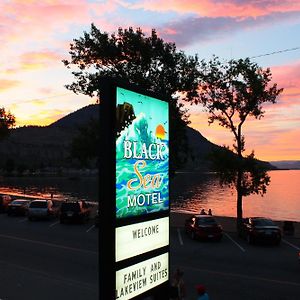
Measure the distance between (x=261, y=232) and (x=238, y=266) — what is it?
6.15 metres

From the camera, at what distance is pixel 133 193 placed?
784 cm

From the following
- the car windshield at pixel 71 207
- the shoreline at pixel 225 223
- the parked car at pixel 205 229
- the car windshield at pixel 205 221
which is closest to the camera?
the parked car at pixel 205 229

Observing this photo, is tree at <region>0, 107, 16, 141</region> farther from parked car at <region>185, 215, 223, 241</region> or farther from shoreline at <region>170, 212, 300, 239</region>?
parked car at <region>185, 215, 223, 241</region>

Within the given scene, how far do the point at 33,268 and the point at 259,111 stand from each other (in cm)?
1928

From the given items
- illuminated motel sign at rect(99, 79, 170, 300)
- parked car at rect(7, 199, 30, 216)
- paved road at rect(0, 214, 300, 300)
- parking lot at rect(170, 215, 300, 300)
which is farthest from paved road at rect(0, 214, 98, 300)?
illuminated motel sign at rect(99, 79, 170, 300)

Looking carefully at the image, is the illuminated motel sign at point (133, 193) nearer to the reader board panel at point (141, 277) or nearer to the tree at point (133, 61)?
the reader board panel at point (141, 277)

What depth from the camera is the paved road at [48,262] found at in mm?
16609

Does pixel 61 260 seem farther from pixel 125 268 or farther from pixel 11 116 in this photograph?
pixel 11 116

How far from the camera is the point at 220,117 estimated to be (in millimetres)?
33438

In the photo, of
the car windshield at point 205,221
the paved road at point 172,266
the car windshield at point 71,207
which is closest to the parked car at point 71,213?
the car windshield at point 71,207

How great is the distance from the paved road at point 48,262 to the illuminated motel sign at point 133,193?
7988 mm

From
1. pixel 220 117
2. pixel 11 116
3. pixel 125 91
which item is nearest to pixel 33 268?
pixel 125 91

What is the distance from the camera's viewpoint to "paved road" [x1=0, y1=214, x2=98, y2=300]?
1661 centimetres

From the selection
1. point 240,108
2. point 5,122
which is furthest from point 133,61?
point 5,122
